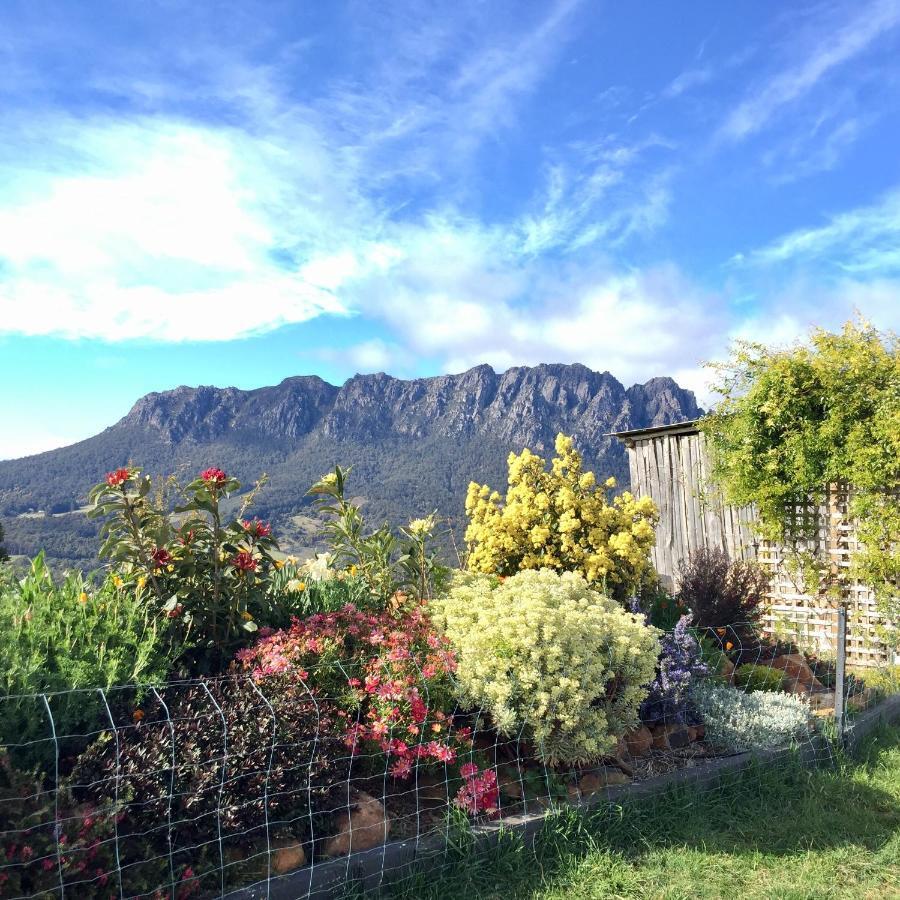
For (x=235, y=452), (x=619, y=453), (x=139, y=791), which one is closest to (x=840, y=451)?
(x=139, y=791)

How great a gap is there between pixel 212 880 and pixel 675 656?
9.78ft

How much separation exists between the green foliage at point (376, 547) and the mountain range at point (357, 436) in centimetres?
4260

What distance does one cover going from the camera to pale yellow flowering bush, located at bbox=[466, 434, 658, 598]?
19.5 ft

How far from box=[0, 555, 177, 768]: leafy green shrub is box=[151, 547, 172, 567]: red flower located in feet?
0.76

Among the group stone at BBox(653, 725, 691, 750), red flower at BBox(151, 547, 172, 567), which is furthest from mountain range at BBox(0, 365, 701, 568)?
red flower at BBox(151, 547, 172, 567)

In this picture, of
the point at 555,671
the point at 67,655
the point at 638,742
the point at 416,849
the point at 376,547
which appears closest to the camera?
the point at 416,849

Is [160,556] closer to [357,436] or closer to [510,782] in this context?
[510,782]

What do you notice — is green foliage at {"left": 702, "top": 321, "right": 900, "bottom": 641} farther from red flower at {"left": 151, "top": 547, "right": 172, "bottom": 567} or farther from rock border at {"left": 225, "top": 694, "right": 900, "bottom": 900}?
red flower at {"left": 151, "top": 547, "right": 172, "bottom": 567}

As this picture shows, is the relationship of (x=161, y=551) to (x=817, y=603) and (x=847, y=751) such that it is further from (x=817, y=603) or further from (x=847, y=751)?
(x=817, y=603)

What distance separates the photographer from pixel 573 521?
19.3 feet

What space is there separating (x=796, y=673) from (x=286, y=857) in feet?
15.8

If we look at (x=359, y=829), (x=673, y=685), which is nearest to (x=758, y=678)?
(x=673, y=685)

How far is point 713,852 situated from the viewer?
11.5ft

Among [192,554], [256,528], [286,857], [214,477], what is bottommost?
[286,857]
